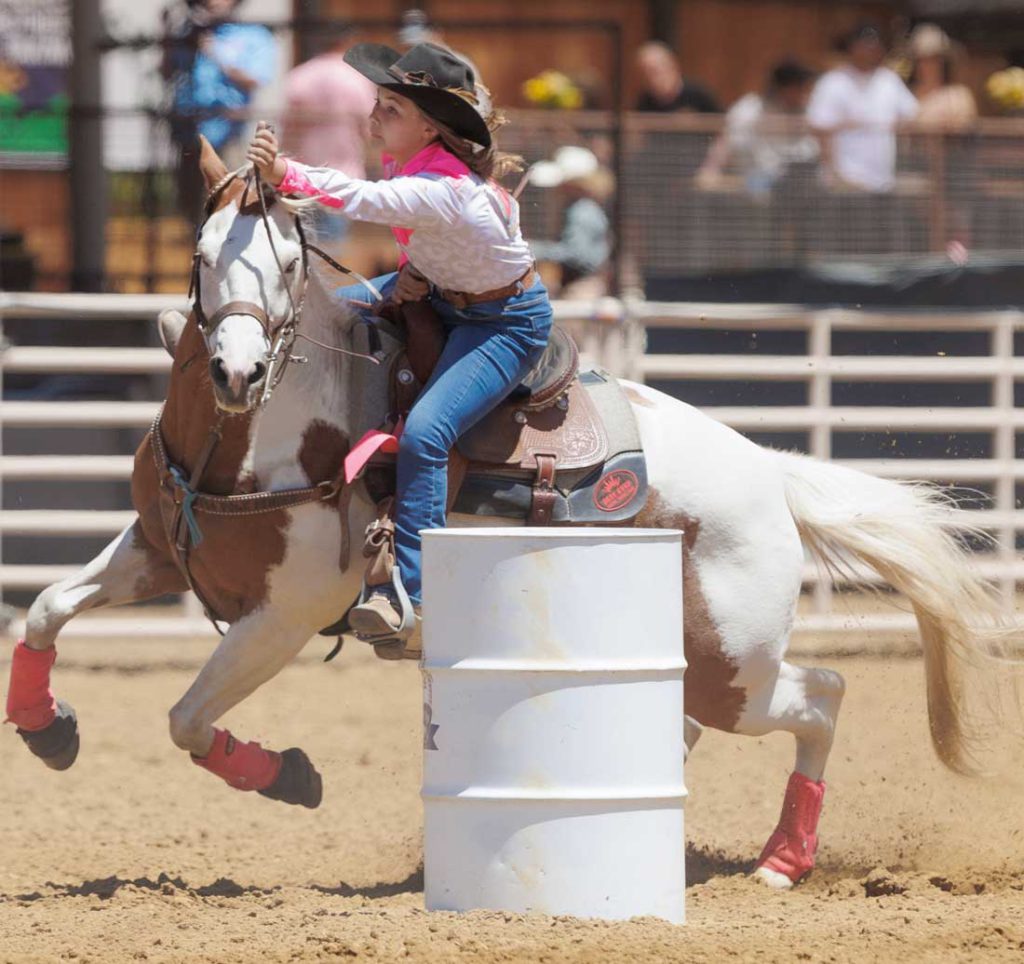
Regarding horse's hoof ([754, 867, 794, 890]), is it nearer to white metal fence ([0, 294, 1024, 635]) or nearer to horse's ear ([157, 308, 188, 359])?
horse's ear ([157, 308, 188, 359])

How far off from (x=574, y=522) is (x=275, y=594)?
0.83m

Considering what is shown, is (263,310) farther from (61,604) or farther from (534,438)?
(61,604)

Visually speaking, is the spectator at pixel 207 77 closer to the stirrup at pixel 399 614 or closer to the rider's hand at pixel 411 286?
the rider's hand at pixel 411 286

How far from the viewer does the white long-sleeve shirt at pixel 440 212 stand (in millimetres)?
4570

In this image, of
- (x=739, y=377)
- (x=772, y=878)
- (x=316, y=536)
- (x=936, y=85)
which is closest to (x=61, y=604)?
(x=316, y=536)

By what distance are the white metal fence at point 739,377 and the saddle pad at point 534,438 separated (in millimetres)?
3655

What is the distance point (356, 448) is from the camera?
15.9 ft

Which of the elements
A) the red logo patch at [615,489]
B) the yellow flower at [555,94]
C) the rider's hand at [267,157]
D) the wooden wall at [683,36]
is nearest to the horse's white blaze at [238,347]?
the rider's hand at [267,157]

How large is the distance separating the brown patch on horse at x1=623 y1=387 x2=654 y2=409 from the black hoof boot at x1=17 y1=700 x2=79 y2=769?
5.92ft

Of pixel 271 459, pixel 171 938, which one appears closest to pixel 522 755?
pixel 171 938

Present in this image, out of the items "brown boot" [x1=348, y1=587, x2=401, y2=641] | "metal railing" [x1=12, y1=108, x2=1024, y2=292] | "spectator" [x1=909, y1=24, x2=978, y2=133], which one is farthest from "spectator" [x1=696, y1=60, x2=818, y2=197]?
"brown boot" [x1=348, y1=587, x2=401, y2=641]

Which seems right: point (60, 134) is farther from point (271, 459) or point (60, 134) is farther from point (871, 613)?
point (271, 459)

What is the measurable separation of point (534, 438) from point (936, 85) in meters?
7.61

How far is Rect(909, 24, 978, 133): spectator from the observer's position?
1164 centimetres
